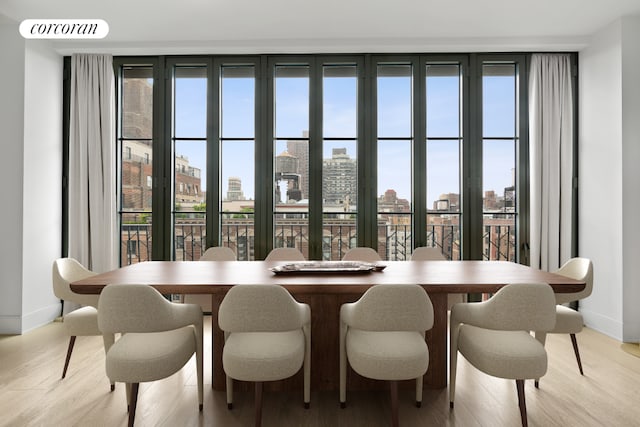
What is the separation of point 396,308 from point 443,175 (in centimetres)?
280

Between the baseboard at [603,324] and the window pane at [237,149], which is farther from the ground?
the window pane at [237,149]

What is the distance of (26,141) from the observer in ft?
11.7

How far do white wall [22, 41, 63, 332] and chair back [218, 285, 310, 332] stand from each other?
319 cm

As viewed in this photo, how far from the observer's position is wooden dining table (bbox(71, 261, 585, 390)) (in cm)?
200

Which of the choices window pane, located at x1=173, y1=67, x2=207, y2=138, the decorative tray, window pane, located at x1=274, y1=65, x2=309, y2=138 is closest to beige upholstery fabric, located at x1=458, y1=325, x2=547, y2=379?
the decorative tray

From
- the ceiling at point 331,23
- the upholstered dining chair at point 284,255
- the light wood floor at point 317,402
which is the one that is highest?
the ceiling at point 331,23

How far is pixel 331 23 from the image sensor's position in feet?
11.5

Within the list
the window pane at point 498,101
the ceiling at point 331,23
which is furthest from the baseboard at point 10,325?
the window pane at point 498,101

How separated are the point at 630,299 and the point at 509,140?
2026 millimetres

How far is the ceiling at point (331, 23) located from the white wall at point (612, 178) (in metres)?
0.31

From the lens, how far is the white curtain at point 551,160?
389 centimetres

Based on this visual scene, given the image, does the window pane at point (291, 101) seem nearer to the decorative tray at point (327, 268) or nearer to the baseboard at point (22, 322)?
the decorative tray at point (327, 268)

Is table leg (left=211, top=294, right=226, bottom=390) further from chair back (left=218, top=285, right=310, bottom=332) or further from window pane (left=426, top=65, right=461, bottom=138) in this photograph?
window pane (left=426, top=65, right=461, bottom=138)

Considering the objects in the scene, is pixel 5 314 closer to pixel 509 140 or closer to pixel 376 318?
pixel 376 318
